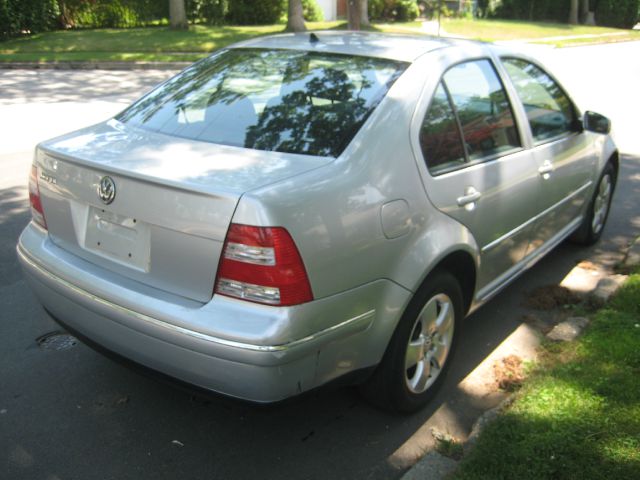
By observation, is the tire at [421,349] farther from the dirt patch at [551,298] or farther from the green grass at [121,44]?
the green grass at [121,44]

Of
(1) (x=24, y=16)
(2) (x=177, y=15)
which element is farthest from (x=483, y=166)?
(1) (x=24, y=16)

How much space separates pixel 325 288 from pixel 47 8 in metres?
24.6

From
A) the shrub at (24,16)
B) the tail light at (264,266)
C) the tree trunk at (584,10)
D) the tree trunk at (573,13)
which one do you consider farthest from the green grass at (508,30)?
the tail light at (264,266)

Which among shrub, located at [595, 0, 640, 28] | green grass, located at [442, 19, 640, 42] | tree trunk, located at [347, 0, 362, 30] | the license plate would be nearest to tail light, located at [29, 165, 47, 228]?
the license plate

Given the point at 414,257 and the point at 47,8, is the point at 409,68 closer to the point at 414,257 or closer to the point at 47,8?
the point at 414,257

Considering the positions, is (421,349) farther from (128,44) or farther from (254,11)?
(254,11)

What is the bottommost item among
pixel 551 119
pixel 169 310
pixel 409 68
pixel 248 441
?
pixel 248 441

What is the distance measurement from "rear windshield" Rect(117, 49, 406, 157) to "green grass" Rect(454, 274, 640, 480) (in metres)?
1.43

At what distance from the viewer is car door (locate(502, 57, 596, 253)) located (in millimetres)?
4078

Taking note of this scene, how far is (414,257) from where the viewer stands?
2904mm

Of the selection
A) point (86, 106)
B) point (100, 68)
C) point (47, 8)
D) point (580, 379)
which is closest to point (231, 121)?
point (580, 379)

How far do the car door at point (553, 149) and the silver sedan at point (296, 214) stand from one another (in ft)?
0.32

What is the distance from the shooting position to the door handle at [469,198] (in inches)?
126

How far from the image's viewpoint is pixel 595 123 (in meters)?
4.67
